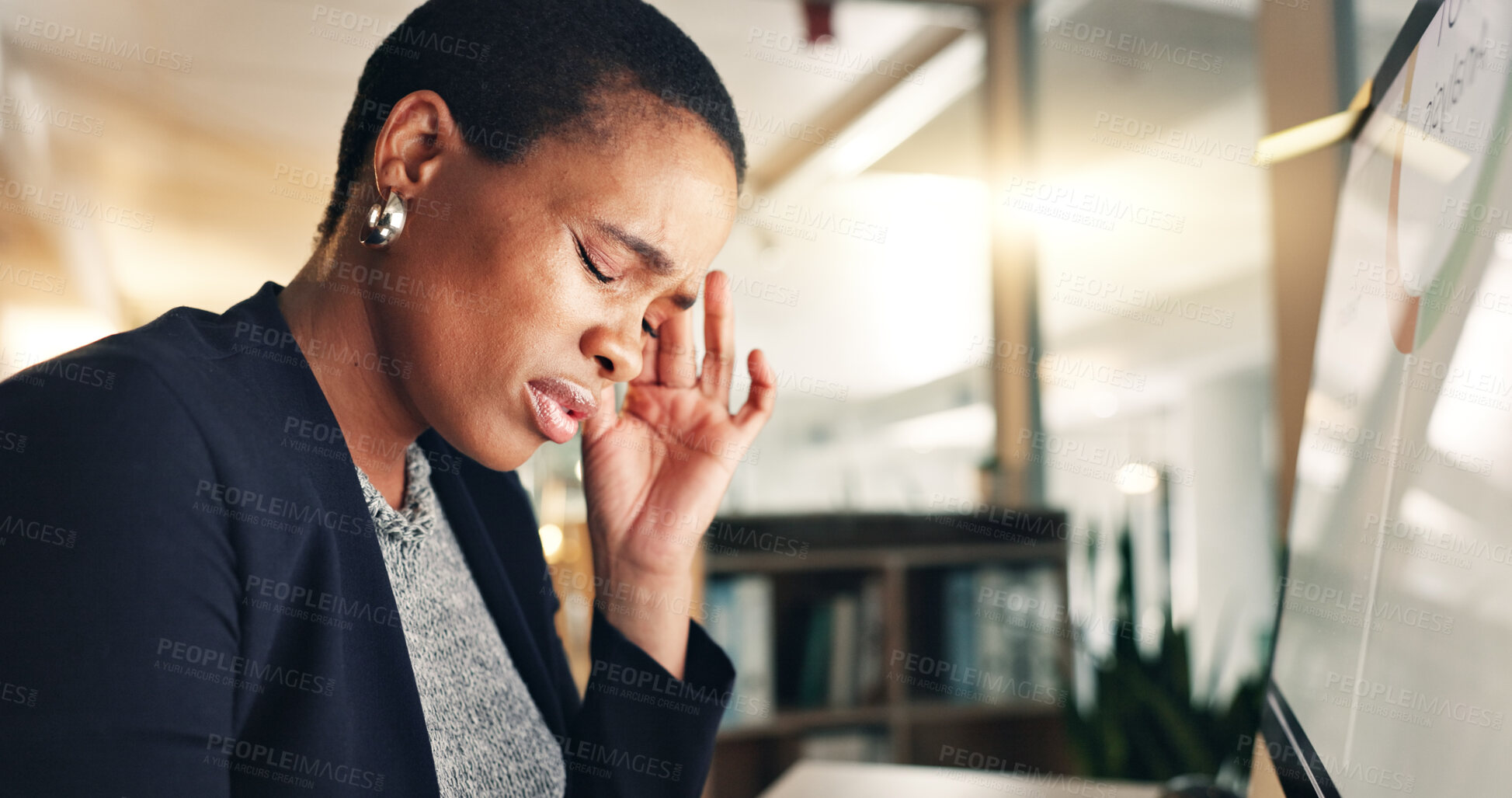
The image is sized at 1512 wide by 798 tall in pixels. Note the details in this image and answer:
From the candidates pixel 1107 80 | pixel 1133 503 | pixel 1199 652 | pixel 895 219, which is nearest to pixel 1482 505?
→ pixel 1199 652

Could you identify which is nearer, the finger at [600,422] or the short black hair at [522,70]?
the short black hair at [522,70]

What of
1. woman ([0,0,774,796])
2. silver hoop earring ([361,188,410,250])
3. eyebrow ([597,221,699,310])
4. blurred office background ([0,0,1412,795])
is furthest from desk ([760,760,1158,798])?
silver hoop earring ([361,188,410,250])

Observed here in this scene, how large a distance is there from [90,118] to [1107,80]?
4.45m

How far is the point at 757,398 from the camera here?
1.22m

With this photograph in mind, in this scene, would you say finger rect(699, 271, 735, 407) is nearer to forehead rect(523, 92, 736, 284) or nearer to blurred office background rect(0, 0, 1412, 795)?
forehead rect(523, 92, 736, 284)

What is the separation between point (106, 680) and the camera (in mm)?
573

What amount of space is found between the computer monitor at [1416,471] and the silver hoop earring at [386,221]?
81cm

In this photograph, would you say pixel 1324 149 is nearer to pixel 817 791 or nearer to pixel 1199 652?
pixel 1199 652

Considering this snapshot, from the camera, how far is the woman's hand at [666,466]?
43.2 inches

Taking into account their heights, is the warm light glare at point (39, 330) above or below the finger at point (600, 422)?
above

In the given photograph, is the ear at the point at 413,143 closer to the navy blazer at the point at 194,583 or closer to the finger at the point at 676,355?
the navy blazer at the point at 194,583

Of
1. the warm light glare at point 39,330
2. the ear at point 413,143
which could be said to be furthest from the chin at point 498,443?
the warm light glare at point 39,330

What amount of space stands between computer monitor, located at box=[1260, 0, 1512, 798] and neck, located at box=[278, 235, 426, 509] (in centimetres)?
83

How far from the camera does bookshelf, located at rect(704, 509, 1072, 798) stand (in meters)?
2.70
